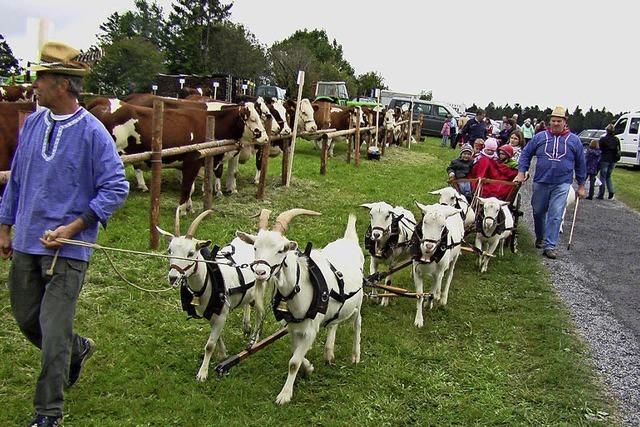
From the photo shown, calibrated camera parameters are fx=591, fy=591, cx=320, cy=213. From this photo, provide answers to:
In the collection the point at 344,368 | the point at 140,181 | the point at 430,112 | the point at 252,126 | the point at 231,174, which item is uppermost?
the point at 430,112

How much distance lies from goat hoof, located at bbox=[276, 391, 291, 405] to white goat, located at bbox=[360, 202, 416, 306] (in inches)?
97.9

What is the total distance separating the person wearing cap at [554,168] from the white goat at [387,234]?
314cm

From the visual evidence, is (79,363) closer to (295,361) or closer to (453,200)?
(295,361)

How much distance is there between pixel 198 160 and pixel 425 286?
4.70m

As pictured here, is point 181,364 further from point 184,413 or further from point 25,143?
point 25,143

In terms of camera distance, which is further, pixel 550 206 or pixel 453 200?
pixel 550 206

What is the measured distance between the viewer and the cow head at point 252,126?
456 inches

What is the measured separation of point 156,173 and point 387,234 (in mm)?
3215

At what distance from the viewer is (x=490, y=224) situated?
28.2 feet

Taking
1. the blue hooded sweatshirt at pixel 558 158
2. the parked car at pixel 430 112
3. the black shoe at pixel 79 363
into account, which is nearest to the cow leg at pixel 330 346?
the black shoe at pixel 79 363

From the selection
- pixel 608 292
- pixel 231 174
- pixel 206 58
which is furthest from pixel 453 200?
pixel 206 58

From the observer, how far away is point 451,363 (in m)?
5.45

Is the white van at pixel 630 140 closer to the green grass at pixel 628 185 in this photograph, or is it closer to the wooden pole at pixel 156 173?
the green grass at pixel 628 185

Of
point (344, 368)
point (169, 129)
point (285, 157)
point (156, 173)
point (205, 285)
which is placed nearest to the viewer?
point (205, 285)
